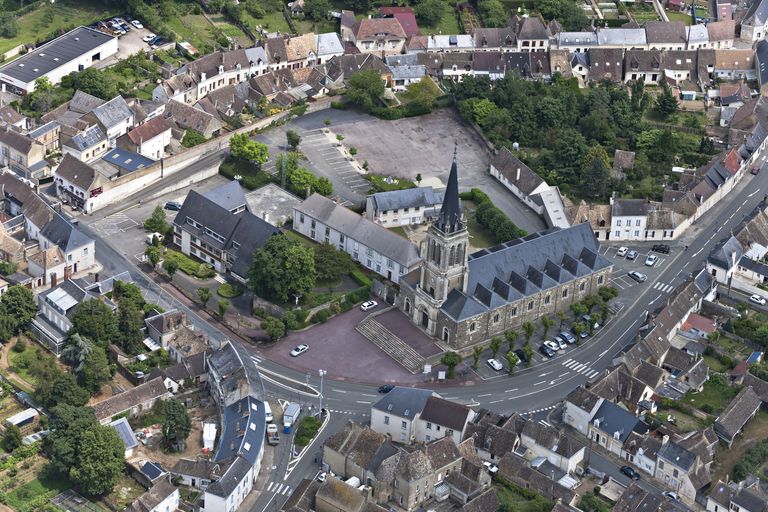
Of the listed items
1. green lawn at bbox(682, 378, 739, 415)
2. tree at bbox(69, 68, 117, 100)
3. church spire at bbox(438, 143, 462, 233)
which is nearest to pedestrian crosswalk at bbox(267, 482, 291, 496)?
church spire at bbox(438, 143, 462, 233)

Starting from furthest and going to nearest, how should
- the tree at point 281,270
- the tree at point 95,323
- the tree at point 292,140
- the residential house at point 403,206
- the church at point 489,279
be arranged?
the tree at point 292,140 → the residential house at point 403,206 → the tree at point 281,270 → the church at point 489,279 → the tree at point 95,323

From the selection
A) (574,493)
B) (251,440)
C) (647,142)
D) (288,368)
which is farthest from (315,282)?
(647,142)

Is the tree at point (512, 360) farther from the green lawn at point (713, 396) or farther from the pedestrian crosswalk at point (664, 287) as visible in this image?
the pedestrian crosswalk at point (664, 287)

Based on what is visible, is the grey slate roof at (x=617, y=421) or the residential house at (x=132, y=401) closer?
the residential house at (x=132, y=401)

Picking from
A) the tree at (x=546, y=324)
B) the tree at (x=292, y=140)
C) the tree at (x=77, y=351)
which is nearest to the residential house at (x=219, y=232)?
the tree at (x=292, y=140)

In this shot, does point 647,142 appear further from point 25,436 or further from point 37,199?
point 25,436

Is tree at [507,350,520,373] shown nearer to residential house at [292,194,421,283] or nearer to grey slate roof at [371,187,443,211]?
residential house at [292,194,421,283]
